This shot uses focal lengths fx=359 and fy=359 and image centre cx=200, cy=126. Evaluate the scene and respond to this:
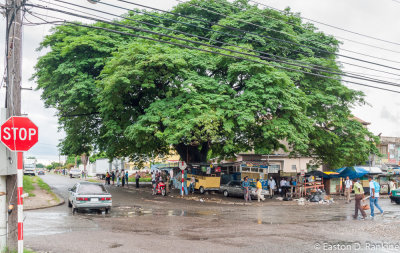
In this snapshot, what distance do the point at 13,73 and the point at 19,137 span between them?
2.23 meters

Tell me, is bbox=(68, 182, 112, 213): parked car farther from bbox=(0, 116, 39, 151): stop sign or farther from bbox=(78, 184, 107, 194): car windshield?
bbox=(0, 116, 39, 151): stop sign

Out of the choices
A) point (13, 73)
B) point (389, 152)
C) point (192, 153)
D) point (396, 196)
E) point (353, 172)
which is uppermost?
point (13, 73)

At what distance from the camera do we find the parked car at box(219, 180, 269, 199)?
1065 inches

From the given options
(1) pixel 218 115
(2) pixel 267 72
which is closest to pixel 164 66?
(1) pixel 218 115

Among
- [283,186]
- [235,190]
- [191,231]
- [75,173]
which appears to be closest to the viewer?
[191,231]

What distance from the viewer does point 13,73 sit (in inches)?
361

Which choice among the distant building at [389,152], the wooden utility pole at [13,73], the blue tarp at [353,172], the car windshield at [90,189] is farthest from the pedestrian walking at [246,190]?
the distant building at [389,152]

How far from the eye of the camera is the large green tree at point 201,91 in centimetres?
2325

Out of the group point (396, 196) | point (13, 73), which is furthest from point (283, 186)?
point (13, 73)

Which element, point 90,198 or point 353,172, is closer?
point 90,198

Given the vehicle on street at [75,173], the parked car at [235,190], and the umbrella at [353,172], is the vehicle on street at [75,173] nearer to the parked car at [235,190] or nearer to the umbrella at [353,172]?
the parked car at [235,190]

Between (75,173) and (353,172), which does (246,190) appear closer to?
(353,172)

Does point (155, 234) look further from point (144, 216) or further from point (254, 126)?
point (254, 126)

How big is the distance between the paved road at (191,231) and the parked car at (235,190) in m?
9.43
